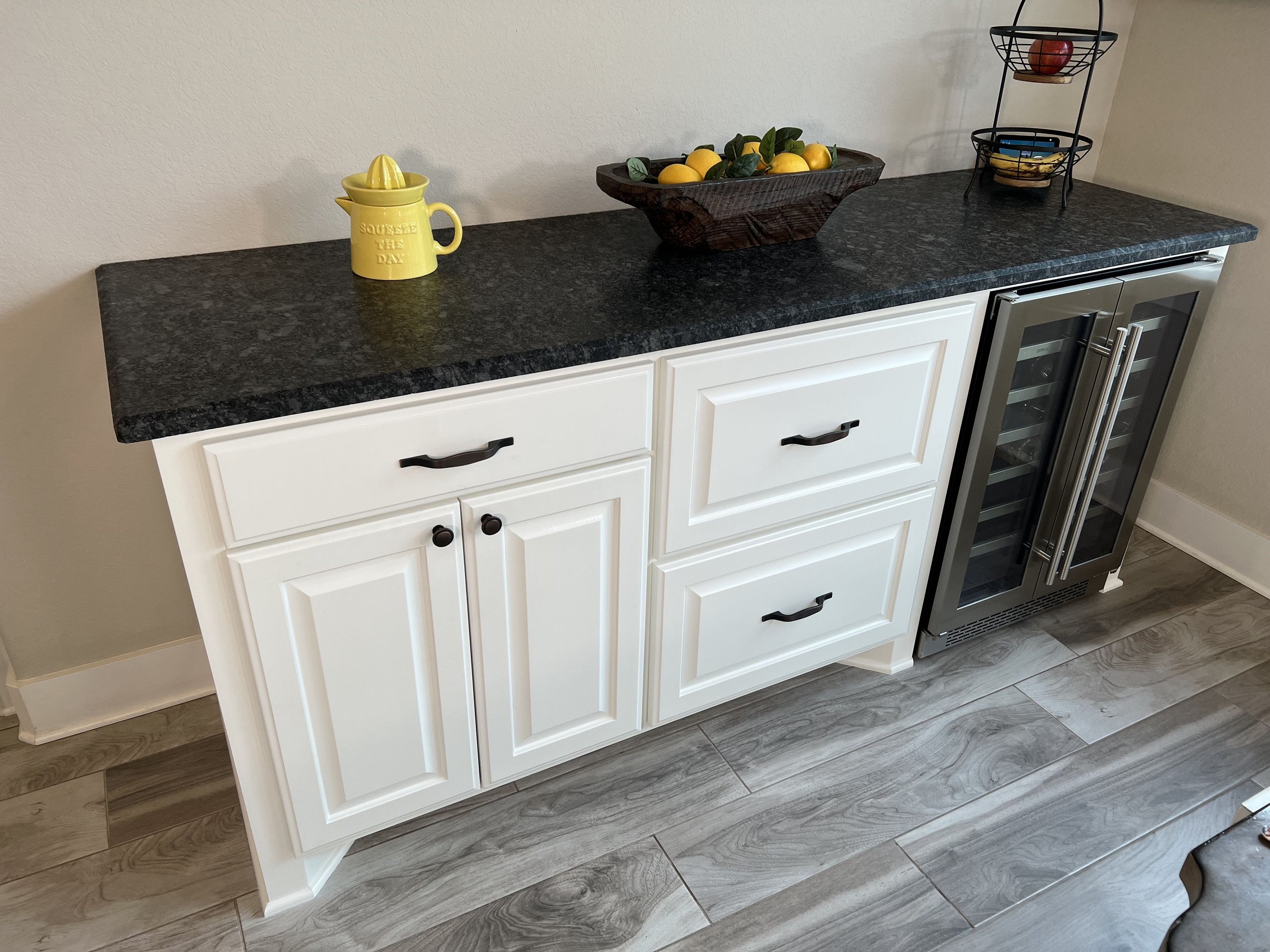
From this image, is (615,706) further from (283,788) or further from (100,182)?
(100,182)

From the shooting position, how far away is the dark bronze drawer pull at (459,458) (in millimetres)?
1266

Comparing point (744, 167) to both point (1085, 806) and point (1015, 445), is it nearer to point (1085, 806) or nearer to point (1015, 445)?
point (1015, 445)

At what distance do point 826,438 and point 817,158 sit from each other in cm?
53

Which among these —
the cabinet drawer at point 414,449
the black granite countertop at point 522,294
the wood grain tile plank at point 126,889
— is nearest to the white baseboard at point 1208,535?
the black granite countertop at point 522,294

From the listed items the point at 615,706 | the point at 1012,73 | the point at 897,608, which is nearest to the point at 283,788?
the point at 615,706

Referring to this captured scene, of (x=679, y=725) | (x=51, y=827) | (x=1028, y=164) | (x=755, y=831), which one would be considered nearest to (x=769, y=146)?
(x=1028, y=164)

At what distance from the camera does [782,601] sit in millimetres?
1767

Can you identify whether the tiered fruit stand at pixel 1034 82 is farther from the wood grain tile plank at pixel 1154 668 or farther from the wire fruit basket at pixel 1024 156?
the wood grain tile plank at pixel 1154 668

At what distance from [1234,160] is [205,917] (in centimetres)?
259

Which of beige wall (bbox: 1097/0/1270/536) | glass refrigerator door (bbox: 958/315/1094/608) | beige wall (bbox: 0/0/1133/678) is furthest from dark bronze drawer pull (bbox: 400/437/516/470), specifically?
beige wall (bbox: 1097/0/1270/536)

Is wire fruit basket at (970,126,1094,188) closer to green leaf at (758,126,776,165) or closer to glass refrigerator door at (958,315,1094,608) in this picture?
glass refrigerator door at (958,315,1094,608)

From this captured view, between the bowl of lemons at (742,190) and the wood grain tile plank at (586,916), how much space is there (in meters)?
1.10

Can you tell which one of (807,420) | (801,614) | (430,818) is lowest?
(430,818)

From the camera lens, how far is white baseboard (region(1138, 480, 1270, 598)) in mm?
2369
